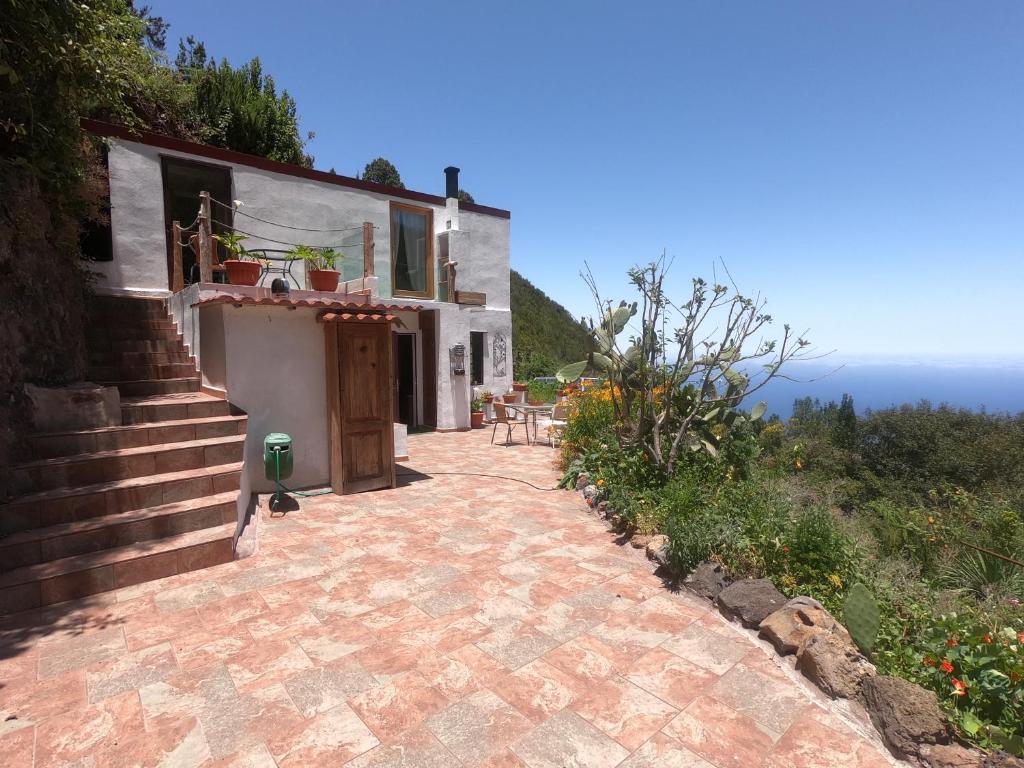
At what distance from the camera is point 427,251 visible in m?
11.8

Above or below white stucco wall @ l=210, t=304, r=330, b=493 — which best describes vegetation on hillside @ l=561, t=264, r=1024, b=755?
below

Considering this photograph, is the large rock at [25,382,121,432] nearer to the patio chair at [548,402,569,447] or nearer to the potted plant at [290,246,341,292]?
the potted plant at [290,246,341,292]

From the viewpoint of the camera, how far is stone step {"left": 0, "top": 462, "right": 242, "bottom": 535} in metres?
4.01

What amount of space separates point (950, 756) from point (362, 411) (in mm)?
6060

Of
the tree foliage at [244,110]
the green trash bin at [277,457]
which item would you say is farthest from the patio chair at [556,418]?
the tree foliage at [244,110]

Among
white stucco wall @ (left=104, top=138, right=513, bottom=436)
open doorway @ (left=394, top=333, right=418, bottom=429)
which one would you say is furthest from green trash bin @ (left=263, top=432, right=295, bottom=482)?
open doorway @ (left=394, top=333, right=418, bottom=429)

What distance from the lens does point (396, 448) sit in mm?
7941

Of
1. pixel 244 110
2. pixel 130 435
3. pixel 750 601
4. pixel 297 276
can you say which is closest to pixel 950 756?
pixel 750 601

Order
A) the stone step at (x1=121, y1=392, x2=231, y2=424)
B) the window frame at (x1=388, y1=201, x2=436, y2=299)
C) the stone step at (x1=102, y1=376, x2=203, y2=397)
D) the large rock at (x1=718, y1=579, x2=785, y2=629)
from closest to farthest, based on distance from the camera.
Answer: the large rock at (x1=718, y1=579, x2=785, y2=629) → the stone step at (x1=121, y1=392, x2=231, y2=424) → the stone step at (x1=102, y1=376, x2=203, y2=397) → the window frame at (x1=388, y1=201, x2=436, y2=299)

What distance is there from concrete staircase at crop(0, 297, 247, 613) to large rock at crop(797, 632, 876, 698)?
15.0 feet

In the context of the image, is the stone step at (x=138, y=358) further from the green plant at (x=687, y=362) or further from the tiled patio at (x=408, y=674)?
the green plant at (x=687, y=362)

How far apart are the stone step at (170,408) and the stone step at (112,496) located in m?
A: 0.89

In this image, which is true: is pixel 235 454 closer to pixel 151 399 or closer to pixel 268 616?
pixel 151 399

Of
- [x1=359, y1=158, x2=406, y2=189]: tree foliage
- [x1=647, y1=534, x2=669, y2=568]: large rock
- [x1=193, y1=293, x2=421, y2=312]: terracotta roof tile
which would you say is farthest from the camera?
[x1=359, y1=158, x2=406, y2=189]: tree foliage
